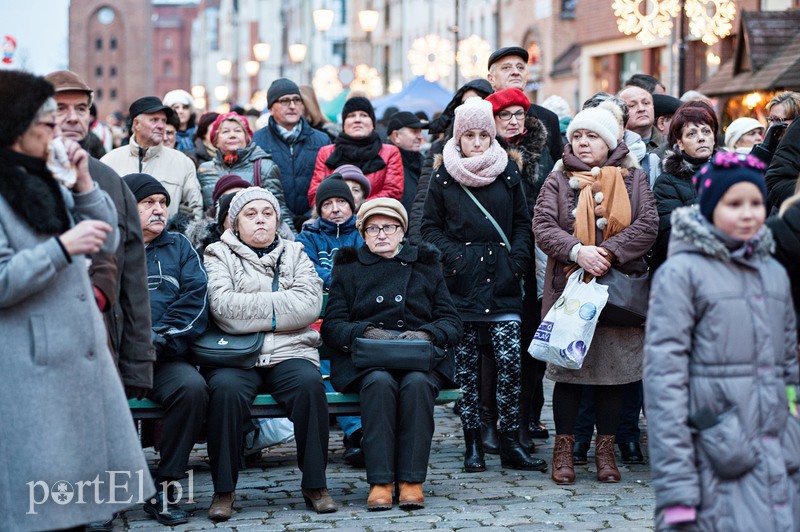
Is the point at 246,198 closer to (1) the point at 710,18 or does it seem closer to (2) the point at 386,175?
(2) the point at 386,175

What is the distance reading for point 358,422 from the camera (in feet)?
29.0

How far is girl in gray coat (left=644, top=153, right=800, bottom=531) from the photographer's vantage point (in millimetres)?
4730

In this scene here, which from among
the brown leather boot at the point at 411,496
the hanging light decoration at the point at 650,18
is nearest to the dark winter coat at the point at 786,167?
the brown leather boot at the point at 411,496

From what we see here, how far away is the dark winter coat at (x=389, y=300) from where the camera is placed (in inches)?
308

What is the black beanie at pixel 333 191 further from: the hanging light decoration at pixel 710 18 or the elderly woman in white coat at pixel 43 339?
the hanging light decoration at pixel 710 18

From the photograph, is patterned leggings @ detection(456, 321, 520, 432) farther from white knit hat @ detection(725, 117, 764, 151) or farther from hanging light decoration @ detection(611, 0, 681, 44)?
hanging light decoration @ detection(611, 0, 681, 44)

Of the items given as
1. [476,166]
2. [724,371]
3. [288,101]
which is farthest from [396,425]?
[288,101]

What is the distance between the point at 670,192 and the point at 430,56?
27227 millimetres

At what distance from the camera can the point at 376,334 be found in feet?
25.5

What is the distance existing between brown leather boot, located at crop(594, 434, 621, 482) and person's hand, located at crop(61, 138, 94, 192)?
3.94 meters

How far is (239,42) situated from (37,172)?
417ft

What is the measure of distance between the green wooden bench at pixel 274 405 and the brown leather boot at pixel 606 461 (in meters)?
0.92

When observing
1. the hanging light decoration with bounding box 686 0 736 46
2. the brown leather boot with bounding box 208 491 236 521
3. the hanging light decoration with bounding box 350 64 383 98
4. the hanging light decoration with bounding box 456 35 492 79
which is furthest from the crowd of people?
the hanging light decoration with bounding box 350 64 383 98

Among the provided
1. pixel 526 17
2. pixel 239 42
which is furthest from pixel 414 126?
pixel 239 42
